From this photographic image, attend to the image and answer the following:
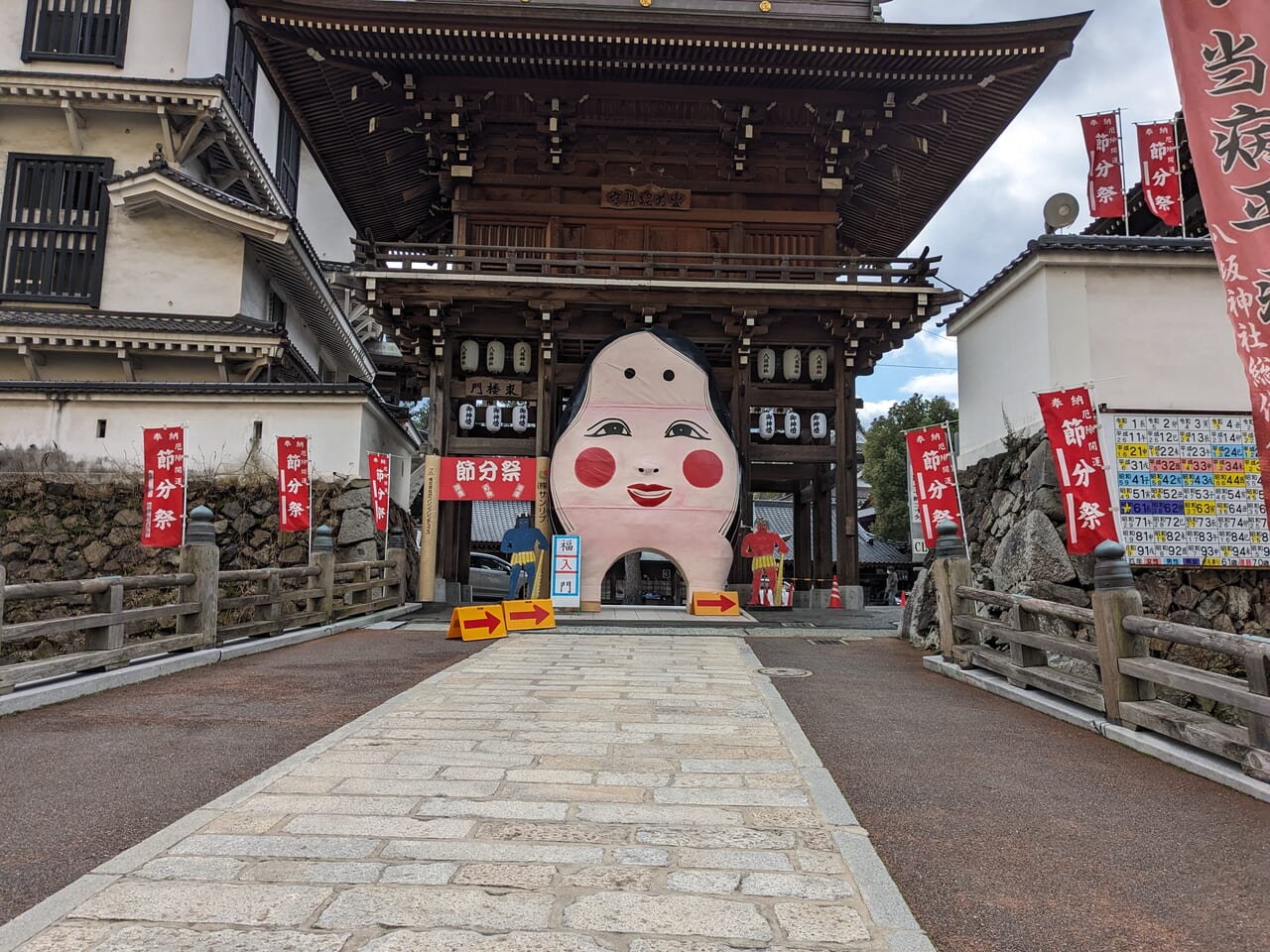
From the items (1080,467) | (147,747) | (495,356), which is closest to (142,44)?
(495,356)

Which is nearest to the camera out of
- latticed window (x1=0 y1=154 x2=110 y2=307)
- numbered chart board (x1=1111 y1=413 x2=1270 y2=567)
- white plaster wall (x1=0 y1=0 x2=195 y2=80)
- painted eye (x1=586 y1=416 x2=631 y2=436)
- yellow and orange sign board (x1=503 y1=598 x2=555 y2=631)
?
numbered chart board (x1=1111 y1=413 x2=1270 y2=567)

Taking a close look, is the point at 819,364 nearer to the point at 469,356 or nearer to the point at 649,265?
the point at 649,265

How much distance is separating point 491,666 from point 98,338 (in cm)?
1130

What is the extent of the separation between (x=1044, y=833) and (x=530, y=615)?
7.96m

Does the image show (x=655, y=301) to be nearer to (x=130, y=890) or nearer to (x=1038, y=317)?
(x=1038, y=317)

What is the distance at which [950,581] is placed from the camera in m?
8.02

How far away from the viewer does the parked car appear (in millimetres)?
20094

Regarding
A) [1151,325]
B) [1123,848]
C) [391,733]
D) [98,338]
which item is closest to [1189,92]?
[1123,848]

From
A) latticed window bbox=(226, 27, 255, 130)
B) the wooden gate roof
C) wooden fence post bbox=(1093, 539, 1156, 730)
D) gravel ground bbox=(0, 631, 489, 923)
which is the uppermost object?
latticed window bbox=(226, 27, 255, 130)

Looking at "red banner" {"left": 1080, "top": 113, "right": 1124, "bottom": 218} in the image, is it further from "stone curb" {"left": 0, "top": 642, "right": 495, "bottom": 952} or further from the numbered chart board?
"stone curb" {"left": 0, "top": 642, "right": 495, "bottom": 952}

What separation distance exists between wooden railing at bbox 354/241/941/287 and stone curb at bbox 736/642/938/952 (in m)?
10.1

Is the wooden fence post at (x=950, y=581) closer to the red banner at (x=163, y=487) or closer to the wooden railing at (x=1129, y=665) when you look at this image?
the wooden railing at (x=1129, y=665)

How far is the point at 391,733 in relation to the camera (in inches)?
190

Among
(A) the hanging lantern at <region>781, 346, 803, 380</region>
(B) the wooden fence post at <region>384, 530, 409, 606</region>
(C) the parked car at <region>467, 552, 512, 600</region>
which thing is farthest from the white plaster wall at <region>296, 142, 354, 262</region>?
(A) the hanging lantern at <region>781, 346, 803, 380</region>
